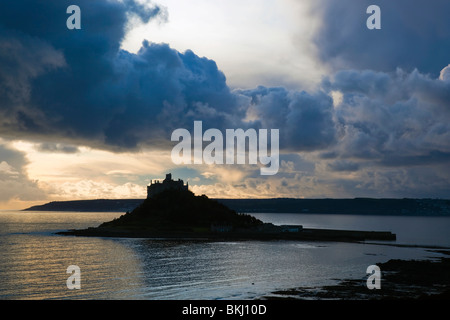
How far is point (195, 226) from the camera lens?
17112cm

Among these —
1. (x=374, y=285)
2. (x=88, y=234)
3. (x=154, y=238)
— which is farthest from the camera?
(x=88, y=234)

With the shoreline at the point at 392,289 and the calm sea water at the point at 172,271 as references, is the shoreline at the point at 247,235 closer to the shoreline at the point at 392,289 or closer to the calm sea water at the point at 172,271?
the calm sea water at the point at 172,271

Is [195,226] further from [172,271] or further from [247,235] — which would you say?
[172,271]

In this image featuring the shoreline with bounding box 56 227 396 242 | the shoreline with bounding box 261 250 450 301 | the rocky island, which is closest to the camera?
the shoreline with bounding box 261 250 450 301

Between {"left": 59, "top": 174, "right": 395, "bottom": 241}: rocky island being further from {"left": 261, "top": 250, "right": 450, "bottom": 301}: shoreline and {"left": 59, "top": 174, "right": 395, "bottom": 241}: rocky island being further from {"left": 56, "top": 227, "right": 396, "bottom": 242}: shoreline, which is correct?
{"left": 261, "top": 250, "right": 450, "bottom": 301}: shoreline

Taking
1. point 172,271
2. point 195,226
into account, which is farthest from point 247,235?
point 172,271

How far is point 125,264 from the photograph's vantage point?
249 ft

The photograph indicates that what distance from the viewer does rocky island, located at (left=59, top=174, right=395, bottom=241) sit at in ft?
484

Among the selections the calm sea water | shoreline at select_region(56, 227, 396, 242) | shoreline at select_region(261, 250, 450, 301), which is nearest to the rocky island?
shoreline at select_region(56, 227, 396, 242)

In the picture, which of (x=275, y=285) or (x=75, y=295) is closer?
(x=75, y=295)
